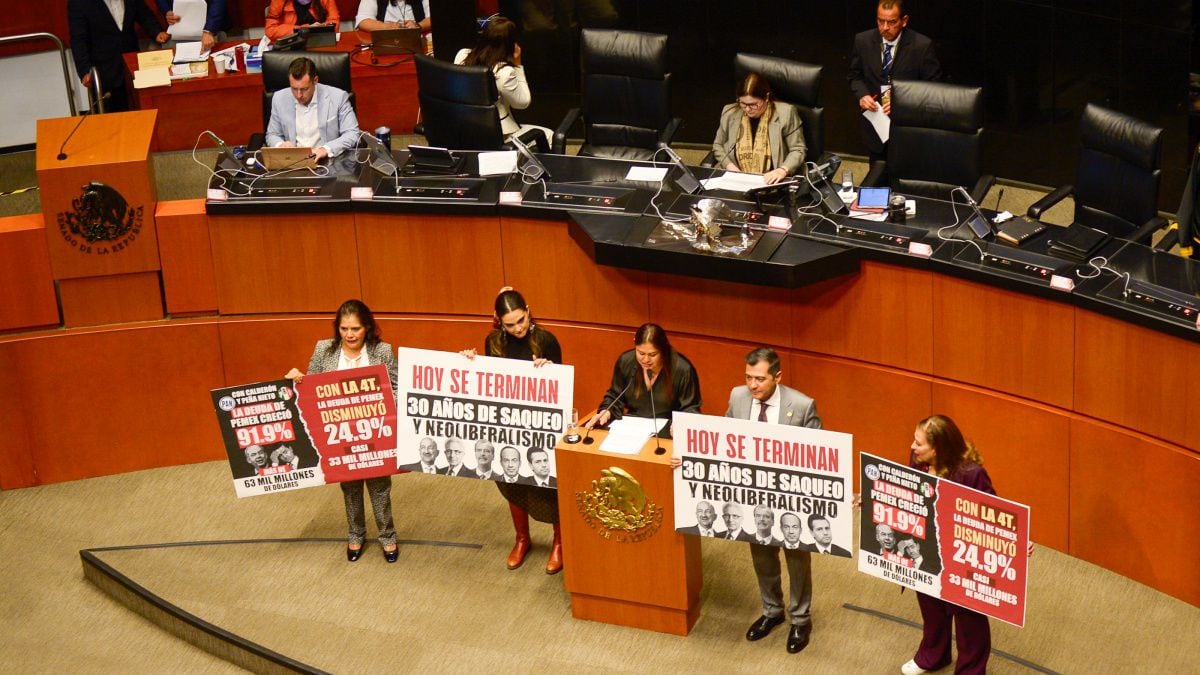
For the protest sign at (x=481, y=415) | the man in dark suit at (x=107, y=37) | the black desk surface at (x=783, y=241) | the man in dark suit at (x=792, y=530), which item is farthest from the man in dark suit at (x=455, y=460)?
the man in dark suit at (x=107, y=37)

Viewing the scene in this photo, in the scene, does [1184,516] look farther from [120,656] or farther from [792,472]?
[120,656]

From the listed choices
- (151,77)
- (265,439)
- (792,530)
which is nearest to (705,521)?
(792,530)

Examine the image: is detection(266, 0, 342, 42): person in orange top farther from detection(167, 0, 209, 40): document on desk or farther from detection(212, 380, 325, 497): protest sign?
detection(212, 380, 325, 497): protest sign

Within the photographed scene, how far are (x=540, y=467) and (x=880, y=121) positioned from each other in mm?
2960

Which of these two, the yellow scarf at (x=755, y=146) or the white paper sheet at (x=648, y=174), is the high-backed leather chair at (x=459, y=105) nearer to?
the white paper sheet at (x=648, y=174)

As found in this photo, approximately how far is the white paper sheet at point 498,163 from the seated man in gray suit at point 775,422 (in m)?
2.12

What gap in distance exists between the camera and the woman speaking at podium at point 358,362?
249 inches

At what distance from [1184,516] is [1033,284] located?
1.07 meters

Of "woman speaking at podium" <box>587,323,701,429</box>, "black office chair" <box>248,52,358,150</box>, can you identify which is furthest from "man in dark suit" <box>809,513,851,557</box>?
"black office chair" <box>248,52,358,150</box>

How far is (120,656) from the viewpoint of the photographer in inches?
251

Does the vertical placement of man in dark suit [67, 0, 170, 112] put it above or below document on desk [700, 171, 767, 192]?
above

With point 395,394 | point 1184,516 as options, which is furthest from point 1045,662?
point 395,394

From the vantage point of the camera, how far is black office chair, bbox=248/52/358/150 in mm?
8148

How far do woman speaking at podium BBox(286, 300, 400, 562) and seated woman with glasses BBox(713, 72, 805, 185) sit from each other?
2064 millimetres
